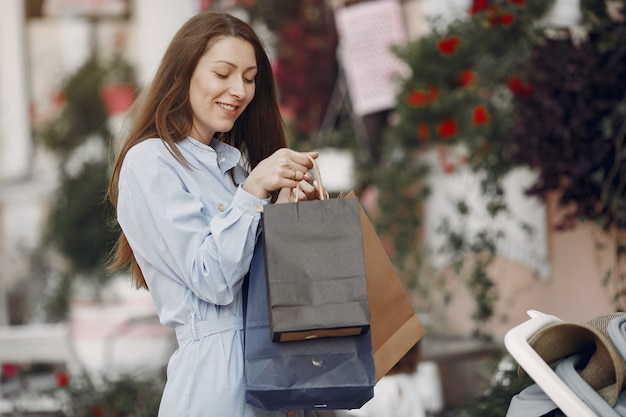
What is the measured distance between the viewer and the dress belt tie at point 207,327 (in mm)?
2029

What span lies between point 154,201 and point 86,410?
2.72m

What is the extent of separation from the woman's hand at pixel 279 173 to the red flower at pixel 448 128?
315cm

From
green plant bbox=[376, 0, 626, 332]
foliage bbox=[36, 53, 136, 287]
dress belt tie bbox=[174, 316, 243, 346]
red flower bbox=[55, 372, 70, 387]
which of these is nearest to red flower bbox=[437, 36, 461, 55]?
green plant bbox=[376, 0, 626, 332]

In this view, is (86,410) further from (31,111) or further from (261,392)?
(31,111)

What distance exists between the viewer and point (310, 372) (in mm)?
1891

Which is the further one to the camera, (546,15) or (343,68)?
(343,68)

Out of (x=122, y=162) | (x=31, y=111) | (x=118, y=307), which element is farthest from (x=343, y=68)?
(x=31, y=111)

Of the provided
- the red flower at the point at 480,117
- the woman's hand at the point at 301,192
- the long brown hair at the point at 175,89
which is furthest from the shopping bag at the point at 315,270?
the red flower at the point at 480,117

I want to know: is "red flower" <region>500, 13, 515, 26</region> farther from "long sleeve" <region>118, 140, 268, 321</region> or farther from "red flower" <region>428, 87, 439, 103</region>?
"long sleeve" <region>118, 140, 268, 321</region>

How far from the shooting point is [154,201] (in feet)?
6.50

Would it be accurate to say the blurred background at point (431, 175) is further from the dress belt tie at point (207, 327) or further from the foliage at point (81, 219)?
the dress belt tie at point (207, 327)

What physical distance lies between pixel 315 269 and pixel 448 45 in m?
3.08

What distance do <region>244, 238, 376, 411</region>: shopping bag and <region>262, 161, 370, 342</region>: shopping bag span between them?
0.03m

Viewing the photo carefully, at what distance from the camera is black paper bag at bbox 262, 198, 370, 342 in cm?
185
